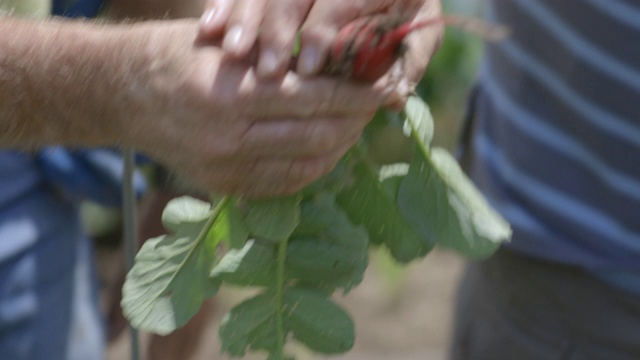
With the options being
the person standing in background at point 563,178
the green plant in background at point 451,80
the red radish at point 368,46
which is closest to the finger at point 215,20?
the red radish at point 368,46

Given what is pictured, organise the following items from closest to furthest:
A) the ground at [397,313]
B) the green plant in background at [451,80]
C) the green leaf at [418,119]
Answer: the green leaf at [418,119] → the ground at [397,313] → the green plant in background at [451,80]

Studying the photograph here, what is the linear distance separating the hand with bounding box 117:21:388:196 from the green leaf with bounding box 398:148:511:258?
0.11m

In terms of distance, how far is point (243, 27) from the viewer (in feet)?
2.75

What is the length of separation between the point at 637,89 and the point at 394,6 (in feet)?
1.79

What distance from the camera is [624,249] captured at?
1342 millimetres

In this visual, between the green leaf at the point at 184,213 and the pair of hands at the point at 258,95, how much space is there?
0.17 ft

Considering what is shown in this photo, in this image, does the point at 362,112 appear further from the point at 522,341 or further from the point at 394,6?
the point at 522,341

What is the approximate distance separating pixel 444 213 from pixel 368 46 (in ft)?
0.75

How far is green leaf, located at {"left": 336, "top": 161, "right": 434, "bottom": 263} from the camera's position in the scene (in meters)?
0.97

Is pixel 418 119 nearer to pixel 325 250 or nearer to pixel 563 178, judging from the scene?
pixel 325 250

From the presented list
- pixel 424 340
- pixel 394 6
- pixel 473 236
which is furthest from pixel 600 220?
pixel 424 340

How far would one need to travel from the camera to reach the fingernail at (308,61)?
32.7 inches

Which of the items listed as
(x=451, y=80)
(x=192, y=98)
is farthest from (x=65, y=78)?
(x=451, y=80)

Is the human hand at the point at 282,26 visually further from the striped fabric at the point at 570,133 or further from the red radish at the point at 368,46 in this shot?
the striped fabric at the point at 570,133
